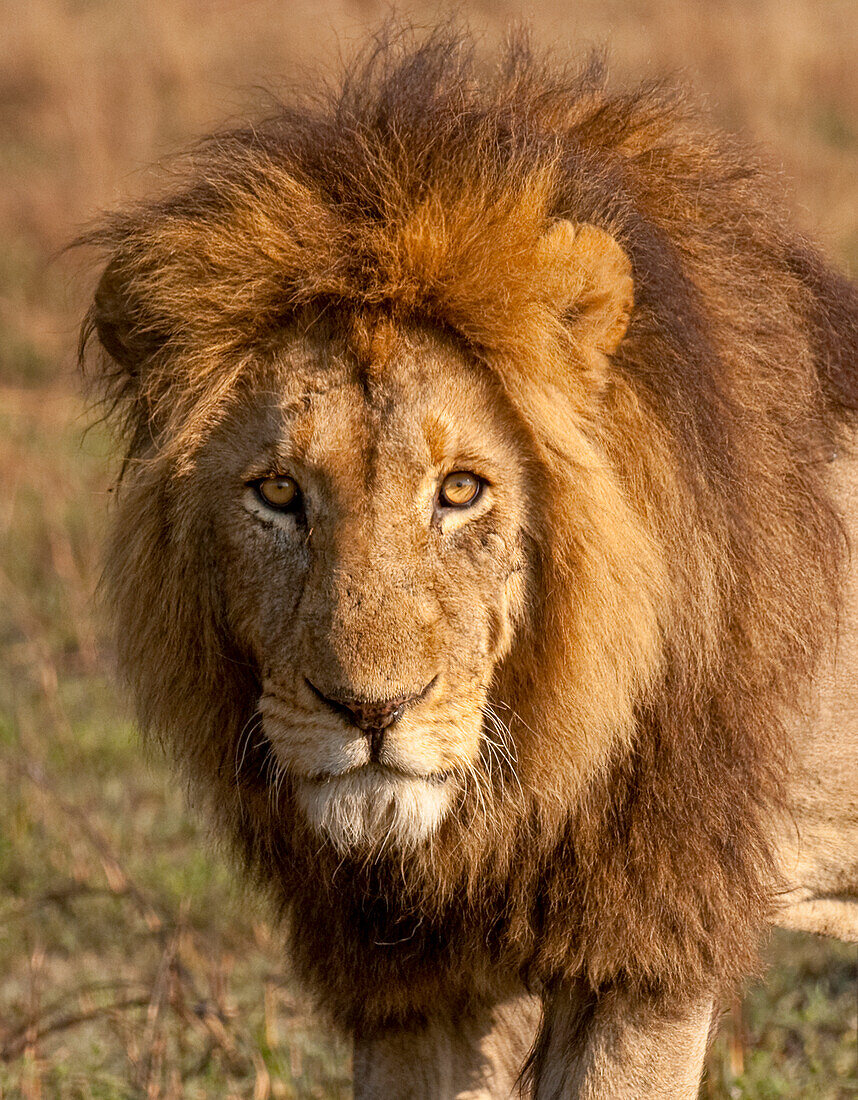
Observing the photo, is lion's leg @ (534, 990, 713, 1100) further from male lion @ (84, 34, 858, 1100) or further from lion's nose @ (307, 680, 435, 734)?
lion's nose @ (307, 680, 435, 734)

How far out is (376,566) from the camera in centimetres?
254

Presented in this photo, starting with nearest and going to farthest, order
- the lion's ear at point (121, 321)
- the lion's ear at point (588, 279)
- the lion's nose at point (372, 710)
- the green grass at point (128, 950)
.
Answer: the lion's nose at point (372, 710), the lion's ear at point (588, 279), the lion's ear at point (121, 321), the green grass at point (128, 950)

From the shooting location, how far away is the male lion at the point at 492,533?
2.63 meters

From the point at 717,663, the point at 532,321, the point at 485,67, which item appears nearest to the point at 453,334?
the point at 532,321

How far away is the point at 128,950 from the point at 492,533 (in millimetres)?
Result: 3423

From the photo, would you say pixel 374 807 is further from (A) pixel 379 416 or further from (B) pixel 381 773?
(A) pixel 379 416

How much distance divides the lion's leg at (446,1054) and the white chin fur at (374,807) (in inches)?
36.9

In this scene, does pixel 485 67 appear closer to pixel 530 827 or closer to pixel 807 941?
pixel 530 827

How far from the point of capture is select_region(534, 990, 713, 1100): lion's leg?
2.94 metres

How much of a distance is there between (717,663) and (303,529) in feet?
2.64

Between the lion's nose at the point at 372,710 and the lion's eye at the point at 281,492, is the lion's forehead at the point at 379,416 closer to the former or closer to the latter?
the lion's eye at the point at 281,492

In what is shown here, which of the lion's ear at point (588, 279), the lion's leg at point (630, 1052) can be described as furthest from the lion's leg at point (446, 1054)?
the lion's ear at point (588, 279)

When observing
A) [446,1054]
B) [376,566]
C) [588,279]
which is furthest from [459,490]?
[446,1054]

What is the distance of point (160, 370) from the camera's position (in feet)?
9.57
